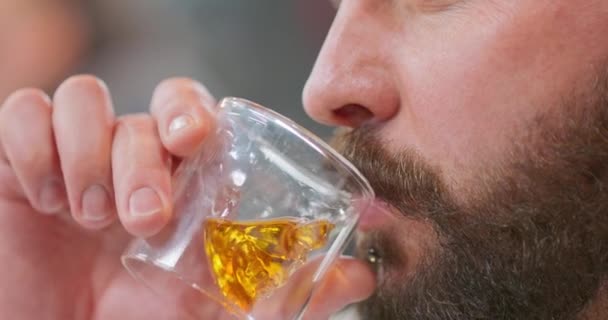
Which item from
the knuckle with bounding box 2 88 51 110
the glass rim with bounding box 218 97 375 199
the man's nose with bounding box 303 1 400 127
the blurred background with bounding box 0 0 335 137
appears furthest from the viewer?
the blurred background with bounding box 0 0 335 137

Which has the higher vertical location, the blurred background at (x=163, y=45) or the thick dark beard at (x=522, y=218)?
the thick dark beard at (x=522, y=218)

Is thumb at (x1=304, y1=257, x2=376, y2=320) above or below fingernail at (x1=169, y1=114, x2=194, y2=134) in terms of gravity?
below

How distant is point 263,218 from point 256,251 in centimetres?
4

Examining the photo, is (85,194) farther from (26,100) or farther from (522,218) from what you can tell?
(522,218)

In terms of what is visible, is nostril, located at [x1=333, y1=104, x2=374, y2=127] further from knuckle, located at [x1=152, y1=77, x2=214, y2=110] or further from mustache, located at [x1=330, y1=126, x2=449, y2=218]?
knuckle, located at [x1=152, y1=77, x2=214, y2=110]

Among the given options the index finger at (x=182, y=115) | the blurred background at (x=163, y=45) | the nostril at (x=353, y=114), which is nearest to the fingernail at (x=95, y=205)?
the index finger at (x=182, y=115)

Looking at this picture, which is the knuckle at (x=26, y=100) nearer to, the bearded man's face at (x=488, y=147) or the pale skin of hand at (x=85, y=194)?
the pale skin of hand at (x=85, y=194)

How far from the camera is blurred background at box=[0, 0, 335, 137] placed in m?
2.44

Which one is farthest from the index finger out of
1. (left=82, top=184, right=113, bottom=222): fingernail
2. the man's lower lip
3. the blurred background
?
the blurred background

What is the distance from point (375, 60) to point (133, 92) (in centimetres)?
175

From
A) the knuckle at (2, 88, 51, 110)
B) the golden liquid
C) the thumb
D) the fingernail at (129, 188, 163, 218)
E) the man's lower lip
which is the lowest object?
the thumb

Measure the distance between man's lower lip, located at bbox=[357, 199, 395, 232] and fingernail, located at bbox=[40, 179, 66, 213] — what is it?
41cm

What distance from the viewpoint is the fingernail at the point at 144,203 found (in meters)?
0.82

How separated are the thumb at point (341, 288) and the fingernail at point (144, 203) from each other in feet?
0.88
